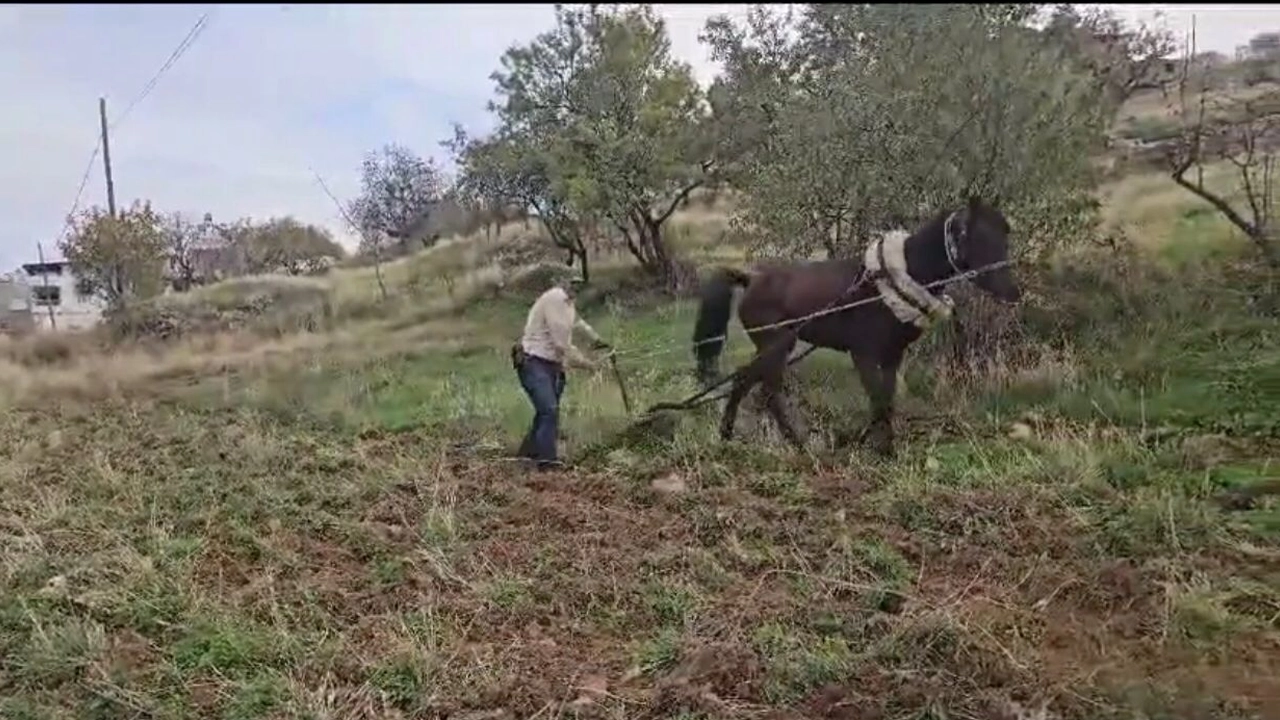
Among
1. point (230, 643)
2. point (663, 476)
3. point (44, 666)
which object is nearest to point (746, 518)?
point (663, 476)

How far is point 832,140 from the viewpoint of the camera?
11.4 meters

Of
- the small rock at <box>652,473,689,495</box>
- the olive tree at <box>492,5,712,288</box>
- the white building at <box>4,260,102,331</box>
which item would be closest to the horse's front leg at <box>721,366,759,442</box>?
the small rock at <box>652,473,689,495</box>

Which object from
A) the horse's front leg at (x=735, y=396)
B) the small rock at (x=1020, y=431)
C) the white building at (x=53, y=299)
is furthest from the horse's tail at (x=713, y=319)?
the white building at (x=53, y=299)

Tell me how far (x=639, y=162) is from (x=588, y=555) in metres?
14.2

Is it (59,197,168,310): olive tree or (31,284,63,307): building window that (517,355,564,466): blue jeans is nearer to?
(59,197,168,310): olive tree

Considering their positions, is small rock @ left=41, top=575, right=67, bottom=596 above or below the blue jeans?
below

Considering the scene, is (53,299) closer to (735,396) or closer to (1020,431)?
(735,396)

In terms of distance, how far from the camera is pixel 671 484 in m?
7.95

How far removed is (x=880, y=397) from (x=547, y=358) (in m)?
2.65

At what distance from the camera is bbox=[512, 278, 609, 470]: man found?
8.98m

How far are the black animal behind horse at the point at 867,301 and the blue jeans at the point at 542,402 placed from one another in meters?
1.42

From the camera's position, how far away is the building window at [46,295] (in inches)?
1105

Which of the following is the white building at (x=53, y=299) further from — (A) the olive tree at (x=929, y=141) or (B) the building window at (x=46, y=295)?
(A) the olive tree at (x=929, y=141)

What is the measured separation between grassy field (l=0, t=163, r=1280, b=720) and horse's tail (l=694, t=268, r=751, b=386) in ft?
2.31
